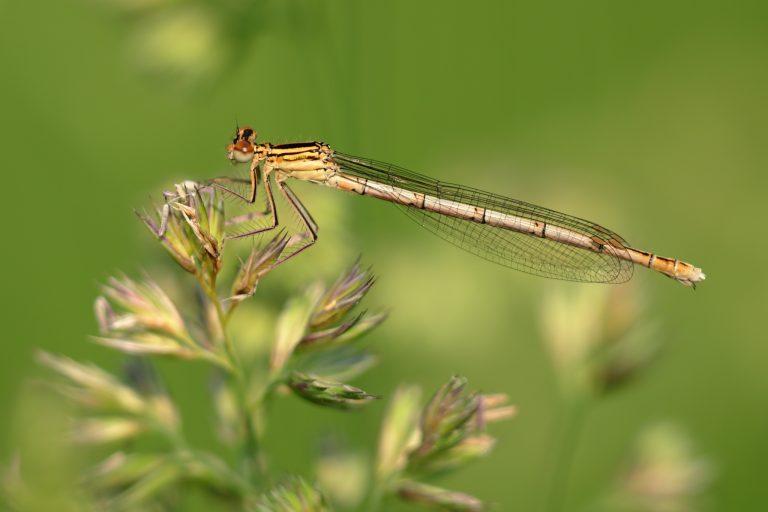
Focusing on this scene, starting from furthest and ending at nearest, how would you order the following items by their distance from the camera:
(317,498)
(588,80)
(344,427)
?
1. (588,80)
2. (344,427)
3. (317,498)

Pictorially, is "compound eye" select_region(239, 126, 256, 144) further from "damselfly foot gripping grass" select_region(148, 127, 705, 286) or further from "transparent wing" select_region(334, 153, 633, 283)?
"transparent wing" select_region(334, 153, 633, 283)

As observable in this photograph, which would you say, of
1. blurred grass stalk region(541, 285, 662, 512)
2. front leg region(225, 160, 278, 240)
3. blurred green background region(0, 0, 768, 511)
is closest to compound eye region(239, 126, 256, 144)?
front leg region(225, 160, 278, 240)

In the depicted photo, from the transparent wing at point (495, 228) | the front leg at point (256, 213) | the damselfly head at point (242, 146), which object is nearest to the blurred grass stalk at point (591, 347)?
the transparent wing at point (495, 228)

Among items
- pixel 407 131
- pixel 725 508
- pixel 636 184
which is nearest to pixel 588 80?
pixel 636 184

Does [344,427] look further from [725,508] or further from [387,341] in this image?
[725,508]

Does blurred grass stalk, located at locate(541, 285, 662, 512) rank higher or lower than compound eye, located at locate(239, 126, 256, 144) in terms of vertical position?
lower

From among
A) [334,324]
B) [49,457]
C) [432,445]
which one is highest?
[334,324]
